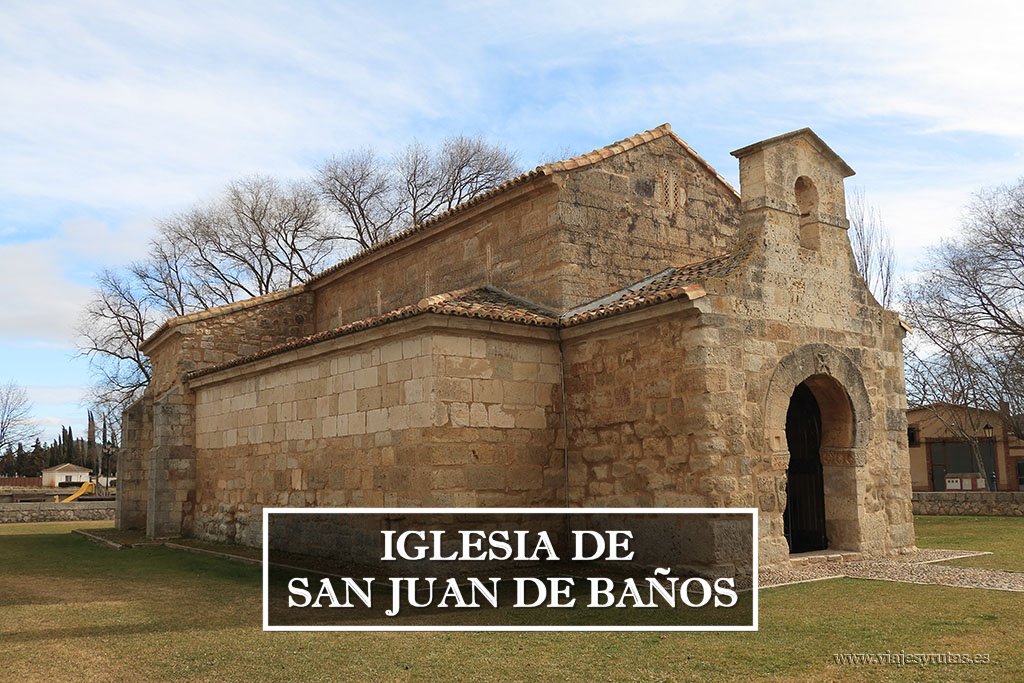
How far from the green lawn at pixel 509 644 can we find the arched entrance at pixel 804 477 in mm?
2612

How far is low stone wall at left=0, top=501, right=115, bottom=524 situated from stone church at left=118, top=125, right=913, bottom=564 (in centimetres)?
1114

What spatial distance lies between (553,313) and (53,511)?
57.6 feet

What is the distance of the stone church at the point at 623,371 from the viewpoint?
9.78 m

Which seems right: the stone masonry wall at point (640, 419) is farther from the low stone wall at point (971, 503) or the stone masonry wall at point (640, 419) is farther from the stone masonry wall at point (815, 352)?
the low stone wall at point (971, 503)

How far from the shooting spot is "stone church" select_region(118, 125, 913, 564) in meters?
9.78

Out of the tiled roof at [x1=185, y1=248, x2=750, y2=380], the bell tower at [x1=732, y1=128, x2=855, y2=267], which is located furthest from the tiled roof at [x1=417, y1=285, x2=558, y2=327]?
the bell tower at [x1=732, y1=128, x2=855, y2=267]

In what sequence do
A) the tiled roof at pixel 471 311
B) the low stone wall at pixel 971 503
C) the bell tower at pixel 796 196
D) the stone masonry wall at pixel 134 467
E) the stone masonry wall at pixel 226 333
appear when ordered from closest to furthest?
1. the tiled roof at pixel 471 311
2. the bell tower at pixel 796 196
3. the stone masonry wall at pixel 226 333
4. the stone masonry wall at pixel 134 467
5. the low stone wall at pixel 971 503

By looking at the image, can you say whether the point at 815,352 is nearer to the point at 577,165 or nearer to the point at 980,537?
the point at 577,165

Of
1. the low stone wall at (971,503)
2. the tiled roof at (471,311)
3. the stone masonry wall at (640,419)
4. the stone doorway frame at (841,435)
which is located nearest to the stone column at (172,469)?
the tiled roof at (471,311)

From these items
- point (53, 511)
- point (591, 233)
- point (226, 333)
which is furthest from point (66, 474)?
point (591, 233)

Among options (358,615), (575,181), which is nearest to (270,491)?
(358,615)

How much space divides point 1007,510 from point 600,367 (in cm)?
1387

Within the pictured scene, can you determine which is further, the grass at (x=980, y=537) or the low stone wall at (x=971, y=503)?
the low stone wall at (x=971, y=503)

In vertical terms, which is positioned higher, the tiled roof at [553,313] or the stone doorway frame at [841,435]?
the tiled roof at [553,313]
